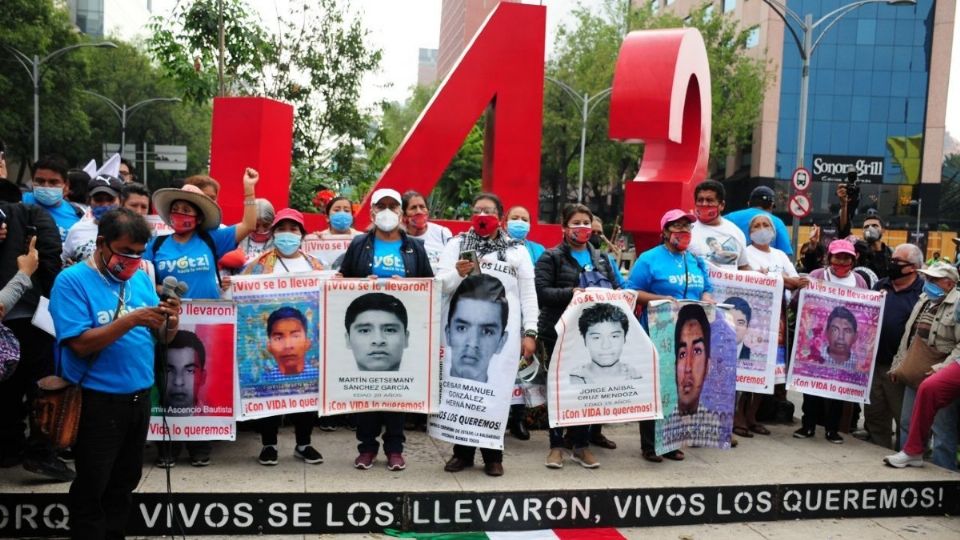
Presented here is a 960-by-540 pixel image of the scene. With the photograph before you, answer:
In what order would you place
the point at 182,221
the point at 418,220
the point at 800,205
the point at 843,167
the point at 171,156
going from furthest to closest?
the point at 843,167 < the point at 171,156 < the point at 800,205 < the point at 418,220 < the point at 182,221

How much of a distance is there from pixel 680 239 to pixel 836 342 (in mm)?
2022

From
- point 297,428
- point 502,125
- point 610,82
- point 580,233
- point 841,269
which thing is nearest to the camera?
point 297,428

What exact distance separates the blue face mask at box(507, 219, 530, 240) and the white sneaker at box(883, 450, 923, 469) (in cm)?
342

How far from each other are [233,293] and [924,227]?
161 feet

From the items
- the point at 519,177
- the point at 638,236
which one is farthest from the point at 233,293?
the point at 638,236

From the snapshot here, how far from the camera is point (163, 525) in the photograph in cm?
482

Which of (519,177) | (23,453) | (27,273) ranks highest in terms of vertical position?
(519,177)

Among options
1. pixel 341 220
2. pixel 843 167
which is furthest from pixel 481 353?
pixel 843 167

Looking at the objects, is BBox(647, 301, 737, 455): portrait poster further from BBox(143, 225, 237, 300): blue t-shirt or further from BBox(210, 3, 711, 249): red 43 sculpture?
BBox(143, 225, 237, 300): blue t-shirt

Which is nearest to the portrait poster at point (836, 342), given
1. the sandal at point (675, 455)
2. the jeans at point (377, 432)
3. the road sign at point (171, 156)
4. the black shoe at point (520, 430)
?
the sandal at point (675, 455)

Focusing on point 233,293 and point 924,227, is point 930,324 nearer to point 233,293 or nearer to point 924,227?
point 233,293

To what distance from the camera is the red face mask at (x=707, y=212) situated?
22.9ft

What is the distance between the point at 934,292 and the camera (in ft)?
22.2

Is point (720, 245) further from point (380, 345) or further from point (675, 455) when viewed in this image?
point (380, 345)
